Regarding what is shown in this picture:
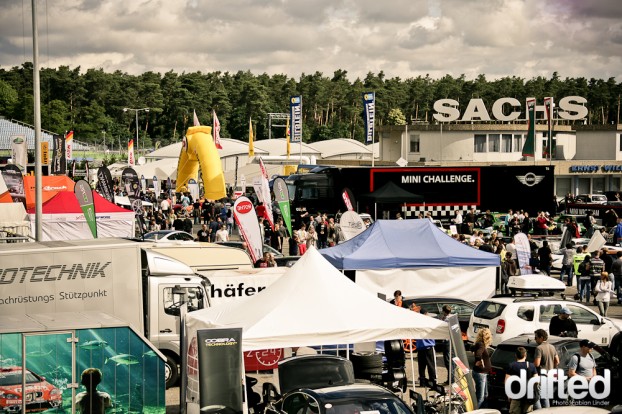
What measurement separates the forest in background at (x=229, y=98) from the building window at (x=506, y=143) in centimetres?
4917

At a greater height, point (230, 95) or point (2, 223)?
point (230, 95)

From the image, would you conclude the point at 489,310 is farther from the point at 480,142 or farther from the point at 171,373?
the point at 480,142

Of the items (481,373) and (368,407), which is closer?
(368,407)

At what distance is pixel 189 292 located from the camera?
54.0 ft

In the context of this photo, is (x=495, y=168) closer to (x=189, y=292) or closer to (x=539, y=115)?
(x=189, y=292)

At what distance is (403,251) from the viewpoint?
22156 millimetres

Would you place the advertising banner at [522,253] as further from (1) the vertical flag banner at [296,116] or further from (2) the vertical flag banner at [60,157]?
(1) the vertical flag banner at [296,116]

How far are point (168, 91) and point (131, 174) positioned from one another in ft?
333

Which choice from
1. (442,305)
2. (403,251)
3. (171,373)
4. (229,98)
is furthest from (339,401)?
(229,98)

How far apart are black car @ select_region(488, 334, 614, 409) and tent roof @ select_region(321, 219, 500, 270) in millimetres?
7037

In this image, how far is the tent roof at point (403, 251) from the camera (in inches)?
859

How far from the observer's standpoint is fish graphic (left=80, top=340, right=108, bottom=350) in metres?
11.8

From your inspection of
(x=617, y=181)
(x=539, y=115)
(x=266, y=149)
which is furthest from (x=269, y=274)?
(x=539, y=115)

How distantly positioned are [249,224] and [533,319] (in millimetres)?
9513
